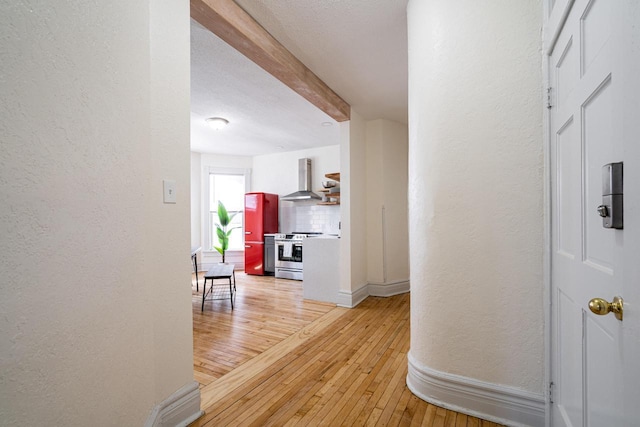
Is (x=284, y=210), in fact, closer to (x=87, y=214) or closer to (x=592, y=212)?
(x=87, y=214)

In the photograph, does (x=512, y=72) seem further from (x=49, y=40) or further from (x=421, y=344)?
(x=49, y=40)

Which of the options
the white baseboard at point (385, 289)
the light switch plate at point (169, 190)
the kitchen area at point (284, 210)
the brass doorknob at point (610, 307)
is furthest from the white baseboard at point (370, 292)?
the brass doorknob at point (610, 307)

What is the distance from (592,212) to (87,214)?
174 cm

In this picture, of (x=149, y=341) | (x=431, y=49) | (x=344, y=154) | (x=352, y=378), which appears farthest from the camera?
(x=344, y=154)

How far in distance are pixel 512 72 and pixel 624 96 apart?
38.0 inches

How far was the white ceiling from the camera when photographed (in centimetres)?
206

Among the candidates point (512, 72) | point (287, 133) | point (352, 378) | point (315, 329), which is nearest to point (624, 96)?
point (512, 72)

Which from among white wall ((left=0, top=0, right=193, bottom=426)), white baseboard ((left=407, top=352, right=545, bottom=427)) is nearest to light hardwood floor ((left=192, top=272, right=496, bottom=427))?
white baseboard ((left=407, top=352, right=545, bottom=427))

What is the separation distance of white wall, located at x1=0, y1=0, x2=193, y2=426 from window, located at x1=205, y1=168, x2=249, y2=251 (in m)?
5.28

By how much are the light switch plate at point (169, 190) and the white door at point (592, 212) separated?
1744mm

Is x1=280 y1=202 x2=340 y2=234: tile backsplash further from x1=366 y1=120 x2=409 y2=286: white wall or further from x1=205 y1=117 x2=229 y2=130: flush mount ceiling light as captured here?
x1=205 y1=117 x2=229 y2=130: flush mount ceiling light

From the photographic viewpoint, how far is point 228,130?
486cm

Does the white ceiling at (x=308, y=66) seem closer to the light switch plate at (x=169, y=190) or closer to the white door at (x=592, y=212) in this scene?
the white door at (x=592, y=212)

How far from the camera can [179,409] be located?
151 cm
